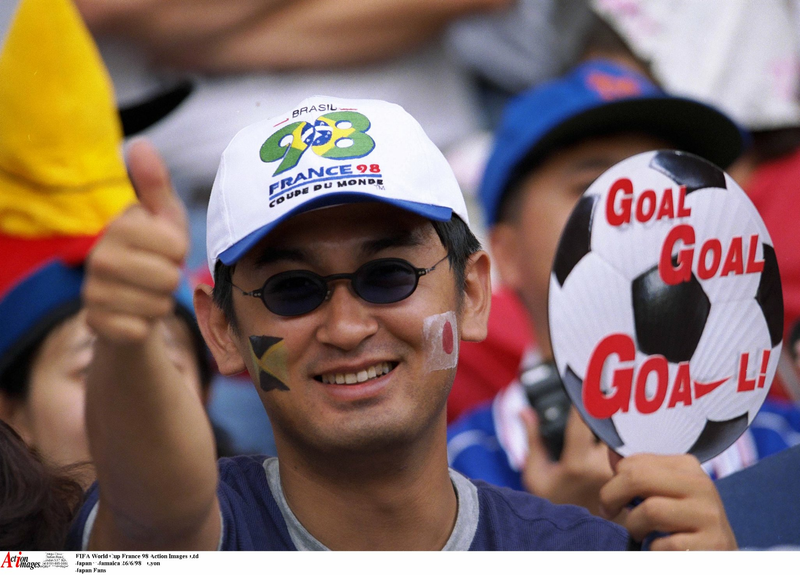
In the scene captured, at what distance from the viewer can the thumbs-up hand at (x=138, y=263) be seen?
3.10ft

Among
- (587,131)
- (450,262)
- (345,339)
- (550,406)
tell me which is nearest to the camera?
(345,339)

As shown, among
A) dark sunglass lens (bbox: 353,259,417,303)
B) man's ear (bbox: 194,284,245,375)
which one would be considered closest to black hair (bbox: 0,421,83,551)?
man's ear (bbox: 194,284,245,375)

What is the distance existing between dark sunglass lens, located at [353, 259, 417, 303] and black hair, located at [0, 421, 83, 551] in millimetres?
464

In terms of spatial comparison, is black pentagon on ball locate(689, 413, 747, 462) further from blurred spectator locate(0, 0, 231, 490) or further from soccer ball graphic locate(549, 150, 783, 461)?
blurred spectator locate(0, 0, 231, 490)

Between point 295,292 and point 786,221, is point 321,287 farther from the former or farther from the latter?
point 786,221

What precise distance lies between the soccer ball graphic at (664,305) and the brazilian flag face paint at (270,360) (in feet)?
1.28

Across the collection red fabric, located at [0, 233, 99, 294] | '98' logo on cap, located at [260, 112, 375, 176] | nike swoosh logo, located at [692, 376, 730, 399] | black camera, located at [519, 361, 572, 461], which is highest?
'98' logo on cap, located at [260, 112, 375, 176]

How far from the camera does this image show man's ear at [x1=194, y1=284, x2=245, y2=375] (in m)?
1.33

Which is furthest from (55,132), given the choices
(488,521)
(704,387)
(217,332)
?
(704,387)

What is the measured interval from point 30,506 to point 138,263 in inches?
19.5

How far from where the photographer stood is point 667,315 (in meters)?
1.42

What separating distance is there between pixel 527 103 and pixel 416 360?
1106 millimetres

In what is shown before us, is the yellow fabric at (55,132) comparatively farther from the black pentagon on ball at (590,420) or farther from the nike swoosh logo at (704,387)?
the nike swoosh logo at (704,387)

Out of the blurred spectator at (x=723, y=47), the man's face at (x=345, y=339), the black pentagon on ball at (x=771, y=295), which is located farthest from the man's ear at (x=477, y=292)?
the blurred spectator at (x=723, y=47)
